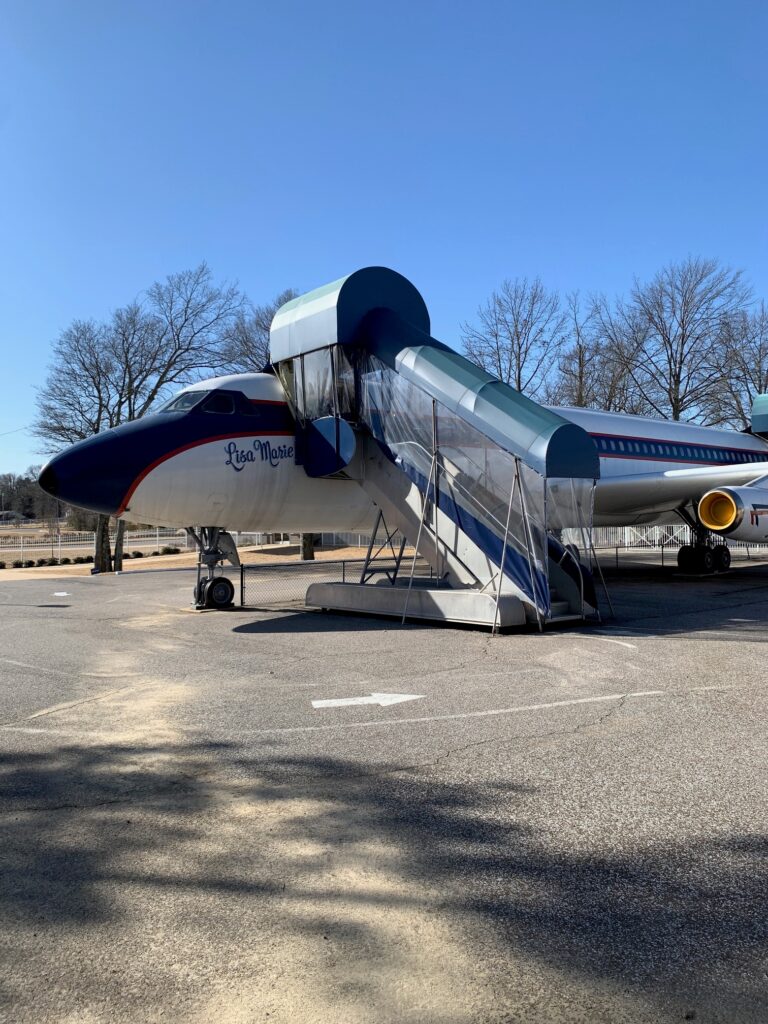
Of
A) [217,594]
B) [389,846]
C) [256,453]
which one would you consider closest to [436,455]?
[256,453]

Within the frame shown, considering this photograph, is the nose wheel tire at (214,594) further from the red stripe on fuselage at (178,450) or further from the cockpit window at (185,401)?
the cockpit window at (185,401)

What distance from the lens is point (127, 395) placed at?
35688mm

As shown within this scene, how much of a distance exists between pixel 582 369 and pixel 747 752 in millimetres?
39866

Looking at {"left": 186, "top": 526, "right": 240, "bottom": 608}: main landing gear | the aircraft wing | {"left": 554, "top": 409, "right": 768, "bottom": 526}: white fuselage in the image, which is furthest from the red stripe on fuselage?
{"left": 554, "top": 409, "right": 768, "bottom": 526}: white fuselage

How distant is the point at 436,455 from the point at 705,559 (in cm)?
1259

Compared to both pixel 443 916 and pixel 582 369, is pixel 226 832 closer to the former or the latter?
pixel 443 916

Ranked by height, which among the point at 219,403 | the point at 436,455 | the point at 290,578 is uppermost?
the point at 219,403

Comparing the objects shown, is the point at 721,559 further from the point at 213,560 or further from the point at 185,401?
the point at 185,401

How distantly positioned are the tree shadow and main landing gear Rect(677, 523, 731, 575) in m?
18.8

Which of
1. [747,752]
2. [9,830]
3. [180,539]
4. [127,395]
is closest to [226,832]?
[9,830]

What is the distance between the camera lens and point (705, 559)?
71.3 feet

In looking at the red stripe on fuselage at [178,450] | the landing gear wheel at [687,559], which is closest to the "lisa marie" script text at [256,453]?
the red stripe on fuselage at [178,450]

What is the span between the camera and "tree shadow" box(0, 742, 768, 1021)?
2.79 metres

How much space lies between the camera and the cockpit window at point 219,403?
42.7 feet
